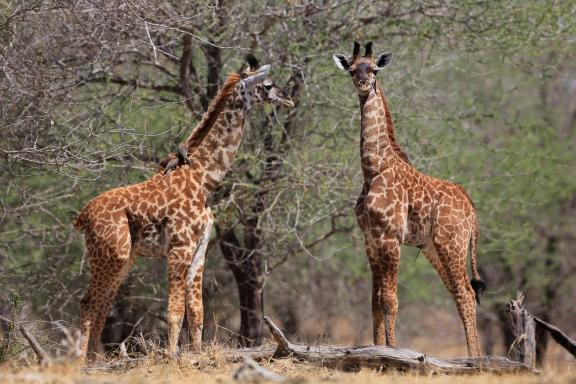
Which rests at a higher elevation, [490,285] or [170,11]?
[170,11]

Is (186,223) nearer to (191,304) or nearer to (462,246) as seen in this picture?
(191,304)

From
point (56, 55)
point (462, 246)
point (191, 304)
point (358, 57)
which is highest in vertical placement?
point (56, 55)

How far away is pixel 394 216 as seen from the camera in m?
10.2

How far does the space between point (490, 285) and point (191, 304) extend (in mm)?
12344

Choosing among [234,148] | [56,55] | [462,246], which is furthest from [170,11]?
[462,246]

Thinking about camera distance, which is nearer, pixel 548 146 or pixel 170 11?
pixel 170 11

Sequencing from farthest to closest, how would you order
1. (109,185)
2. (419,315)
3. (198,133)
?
(419,315), (109,185), (198,133)

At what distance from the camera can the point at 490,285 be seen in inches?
849

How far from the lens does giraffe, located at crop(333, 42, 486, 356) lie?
10219 mm

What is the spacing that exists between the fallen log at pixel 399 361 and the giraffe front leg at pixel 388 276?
82 centimetres

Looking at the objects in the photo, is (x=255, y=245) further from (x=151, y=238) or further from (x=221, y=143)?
(x=151, y=238)

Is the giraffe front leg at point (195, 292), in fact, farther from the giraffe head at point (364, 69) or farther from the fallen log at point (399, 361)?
the giraffe head at point (364, 69)

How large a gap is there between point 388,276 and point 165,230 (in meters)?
2.32

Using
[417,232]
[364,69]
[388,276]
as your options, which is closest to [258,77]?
[364,69]
